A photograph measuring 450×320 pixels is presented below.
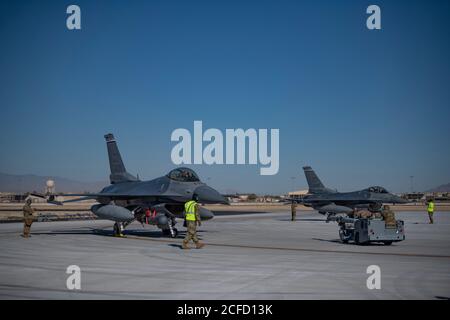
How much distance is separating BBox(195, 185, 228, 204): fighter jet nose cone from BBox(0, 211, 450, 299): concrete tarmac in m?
2.60

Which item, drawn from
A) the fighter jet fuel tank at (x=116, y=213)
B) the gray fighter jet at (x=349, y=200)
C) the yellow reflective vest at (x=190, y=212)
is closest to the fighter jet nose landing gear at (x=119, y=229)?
the fighter jet fuel tank at (x=116, y=213)

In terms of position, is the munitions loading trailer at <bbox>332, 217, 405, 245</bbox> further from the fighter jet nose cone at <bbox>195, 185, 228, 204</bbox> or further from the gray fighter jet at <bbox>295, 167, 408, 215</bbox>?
the gray fighter jet at <bbox>295, 167, 408, 215</bbox>

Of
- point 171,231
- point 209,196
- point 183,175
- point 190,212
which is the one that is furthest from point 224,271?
point 183,175

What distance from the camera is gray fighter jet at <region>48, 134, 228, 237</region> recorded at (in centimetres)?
2120

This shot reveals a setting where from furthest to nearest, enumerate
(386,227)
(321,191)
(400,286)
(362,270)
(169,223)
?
(321,191) → (169,223) → (386,227) → (362,270) → (400,286)

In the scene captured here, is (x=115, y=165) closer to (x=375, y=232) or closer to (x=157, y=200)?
(x=157, y=200)

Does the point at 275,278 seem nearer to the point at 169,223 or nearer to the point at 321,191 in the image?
the point at 169,223

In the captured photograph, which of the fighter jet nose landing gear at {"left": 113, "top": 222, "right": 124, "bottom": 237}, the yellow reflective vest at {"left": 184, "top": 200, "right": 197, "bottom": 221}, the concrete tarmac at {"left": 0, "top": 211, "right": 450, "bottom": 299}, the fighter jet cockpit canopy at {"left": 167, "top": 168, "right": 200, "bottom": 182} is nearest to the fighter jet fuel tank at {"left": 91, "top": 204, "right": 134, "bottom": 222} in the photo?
the fighter jet nose landing gear at {"left": 113, "top": 222, "right": 124, "bottom": 237}

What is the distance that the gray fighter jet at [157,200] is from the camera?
21203 mm

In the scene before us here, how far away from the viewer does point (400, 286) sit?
9.27 meters

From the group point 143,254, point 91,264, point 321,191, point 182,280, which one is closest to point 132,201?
point 143,254

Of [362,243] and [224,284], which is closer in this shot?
[224,284]
